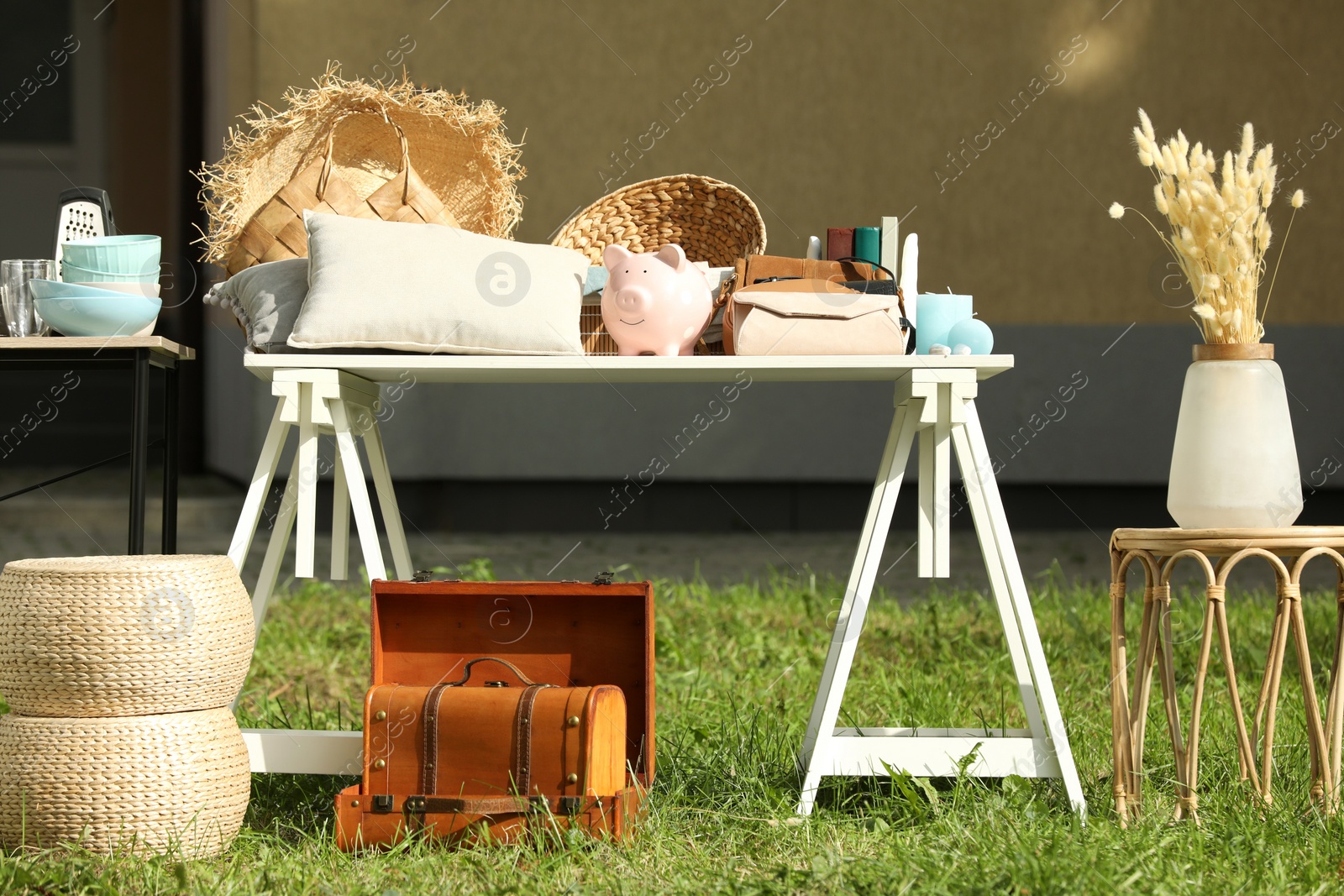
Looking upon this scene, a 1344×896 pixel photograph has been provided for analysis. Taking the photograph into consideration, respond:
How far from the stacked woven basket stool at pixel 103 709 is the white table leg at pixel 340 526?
1.21ft

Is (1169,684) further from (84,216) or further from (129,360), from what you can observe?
(84,216)

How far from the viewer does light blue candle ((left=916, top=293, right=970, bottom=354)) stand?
2238 millimetres

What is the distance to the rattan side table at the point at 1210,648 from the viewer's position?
6.37 feet

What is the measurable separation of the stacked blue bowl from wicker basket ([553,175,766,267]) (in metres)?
0.84

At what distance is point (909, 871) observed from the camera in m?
1.70

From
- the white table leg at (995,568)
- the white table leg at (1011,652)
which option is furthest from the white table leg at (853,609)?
the white table leg at (995,568)

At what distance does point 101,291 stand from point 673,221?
117 centimetres

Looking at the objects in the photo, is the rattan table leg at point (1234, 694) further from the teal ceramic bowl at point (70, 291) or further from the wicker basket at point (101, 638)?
the teal ceramic bowl at point (70, 291)

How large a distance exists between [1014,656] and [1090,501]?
→ 4.26m

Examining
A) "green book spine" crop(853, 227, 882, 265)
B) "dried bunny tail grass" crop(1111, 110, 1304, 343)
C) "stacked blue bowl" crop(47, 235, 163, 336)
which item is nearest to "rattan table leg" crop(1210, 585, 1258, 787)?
"dried bunny tail grass" crop(1111, 110, 1304, 343)

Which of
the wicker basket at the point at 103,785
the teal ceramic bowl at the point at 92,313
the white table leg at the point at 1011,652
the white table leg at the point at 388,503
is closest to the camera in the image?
the wicker basket at the point at 103,785

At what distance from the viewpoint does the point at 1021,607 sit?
2.09 meters

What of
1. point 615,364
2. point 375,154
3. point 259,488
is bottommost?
point 259,488

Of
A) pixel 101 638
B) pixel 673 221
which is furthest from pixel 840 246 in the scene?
pixel 101 638
